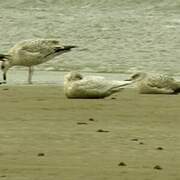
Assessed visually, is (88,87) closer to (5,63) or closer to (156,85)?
(156,85)

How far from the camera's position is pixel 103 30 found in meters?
26.3

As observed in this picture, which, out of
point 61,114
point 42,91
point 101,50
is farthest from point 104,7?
point 61,114

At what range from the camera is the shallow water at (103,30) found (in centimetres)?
2217

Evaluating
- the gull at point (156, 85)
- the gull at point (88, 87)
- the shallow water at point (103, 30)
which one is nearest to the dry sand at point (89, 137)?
the gull at point (88, 87)

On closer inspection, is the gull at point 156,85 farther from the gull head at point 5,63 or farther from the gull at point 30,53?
the gull head at point 5,63

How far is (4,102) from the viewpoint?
14.5 m

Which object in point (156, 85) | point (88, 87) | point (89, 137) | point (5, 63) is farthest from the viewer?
point (5, 63)

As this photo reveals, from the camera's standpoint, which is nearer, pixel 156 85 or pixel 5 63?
Answer: pixel 156 85

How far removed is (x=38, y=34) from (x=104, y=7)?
4096 millimetres

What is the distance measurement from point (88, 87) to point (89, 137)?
375 cm

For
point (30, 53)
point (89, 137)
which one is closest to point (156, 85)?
point (30, 53)

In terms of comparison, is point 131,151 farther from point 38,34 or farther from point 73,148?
point 38,34

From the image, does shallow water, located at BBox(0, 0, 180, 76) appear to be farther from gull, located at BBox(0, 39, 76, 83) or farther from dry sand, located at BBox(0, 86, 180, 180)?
dry sand, located at BBox(0, 86, 180, 180)

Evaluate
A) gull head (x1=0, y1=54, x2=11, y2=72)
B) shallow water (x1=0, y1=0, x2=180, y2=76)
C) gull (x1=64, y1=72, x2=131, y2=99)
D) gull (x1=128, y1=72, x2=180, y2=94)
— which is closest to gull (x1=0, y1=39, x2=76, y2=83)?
gull head (x1=0, y1=54, x2=11, y2=72)
